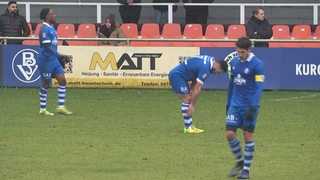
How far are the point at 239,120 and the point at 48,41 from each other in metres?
7.27

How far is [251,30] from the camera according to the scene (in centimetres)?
2447

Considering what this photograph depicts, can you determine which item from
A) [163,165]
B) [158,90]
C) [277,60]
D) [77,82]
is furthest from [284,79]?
[163,165]

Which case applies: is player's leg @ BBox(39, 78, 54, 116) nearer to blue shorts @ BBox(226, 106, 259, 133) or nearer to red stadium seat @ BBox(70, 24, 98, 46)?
red stadium seat @ BBox(70, 24, 98, 46)

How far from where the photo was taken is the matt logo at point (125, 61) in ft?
78.9

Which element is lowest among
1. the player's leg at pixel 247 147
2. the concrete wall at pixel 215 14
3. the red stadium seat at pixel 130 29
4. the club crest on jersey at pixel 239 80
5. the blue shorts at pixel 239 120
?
the player's leg at pixel 247 147

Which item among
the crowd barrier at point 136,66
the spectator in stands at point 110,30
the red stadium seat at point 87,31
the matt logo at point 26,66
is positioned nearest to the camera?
the crowd barrier at point 136,66

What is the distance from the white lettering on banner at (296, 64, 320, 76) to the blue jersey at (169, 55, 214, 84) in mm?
6915

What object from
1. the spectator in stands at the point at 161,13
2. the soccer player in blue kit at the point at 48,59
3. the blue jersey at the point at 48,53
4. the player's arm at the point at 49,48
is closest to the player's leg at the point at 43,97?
the soccer player in blue kit at the point at 48,59

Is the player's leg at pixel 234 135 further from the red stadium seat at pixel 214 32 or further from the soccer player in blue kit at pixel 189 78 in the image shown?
the red stadium seat at pixel 214 32

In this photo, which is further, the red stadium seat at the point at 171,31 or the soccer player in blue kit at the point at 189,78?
the red stadium seat at the point at 171,31

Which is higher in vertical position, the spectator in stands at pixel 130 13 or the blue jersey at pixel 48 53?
the spectator in stands at pixel 130 13

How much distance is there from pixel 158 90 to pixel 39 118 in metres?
5.37

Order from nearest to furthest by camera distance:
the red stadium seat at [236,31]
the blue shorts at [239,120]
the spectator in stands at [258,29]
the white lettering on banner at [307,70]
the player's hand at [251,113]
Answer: the player's hand at [251,113], the blue shorts at [239,120], the white lettering on banner at [307,70], the spectator in stands at [258,29], the red stadium seat at [236,31]

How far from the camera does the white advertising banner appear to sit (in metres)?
24.0
